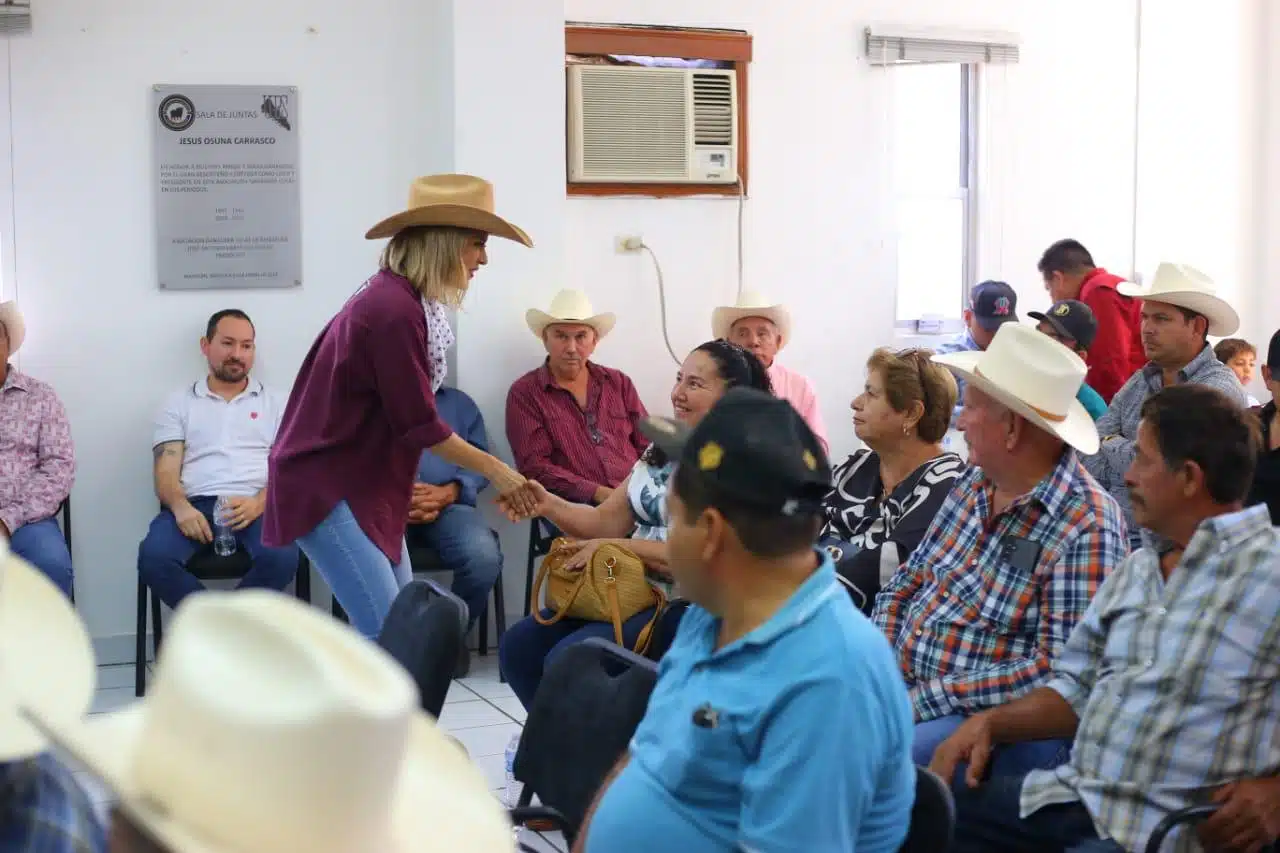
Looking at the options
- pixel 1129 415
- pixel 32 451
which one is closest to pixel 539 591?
pixel 1129 415

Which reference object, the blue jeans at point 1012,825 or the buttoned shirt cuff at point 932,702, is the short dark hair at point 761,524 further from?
the buttoned shirt cuff at point 932,702

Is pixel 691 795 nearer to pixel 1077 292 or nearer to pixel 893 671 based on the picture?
pixel 893 671

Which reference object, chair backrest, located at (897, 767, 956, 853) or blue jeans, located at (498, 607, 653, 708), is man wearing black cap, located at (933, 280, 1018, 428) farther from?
chair backrest, located at (897, 767, 956, 853)

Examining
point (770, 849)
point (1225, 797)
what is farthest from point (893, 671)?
point (1225, 797)

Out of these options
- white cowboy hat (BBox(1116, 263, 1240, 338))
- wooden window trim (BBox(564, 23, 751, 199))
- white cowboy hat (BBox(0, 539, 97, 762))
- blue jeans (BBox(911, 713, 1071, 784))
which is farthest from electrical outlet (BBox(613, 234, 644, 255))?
white cowboy hat (BBox(0, 539, 97, 762))

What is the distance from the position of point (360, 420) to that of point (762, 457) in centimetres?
166

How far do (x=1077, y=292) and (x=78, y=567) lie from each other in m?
4.29

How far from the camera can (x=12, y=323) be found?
493 cm

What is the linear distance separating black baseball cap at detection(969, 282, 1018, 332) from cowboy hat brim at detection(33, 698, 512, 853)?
5003mm

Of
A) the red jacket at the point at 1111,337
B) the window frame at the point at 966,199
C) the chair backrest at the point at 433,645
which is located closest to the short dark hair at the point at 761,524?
the chair backrest at the point at 433,645

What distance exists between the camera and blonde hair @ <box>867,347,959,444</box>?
310 centimetres

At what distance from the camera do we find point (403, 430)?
10.1 feet

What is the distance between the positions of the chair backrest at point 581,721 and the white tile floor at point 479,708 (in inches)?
47.4

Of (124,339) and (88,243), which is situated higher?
(88,243)
